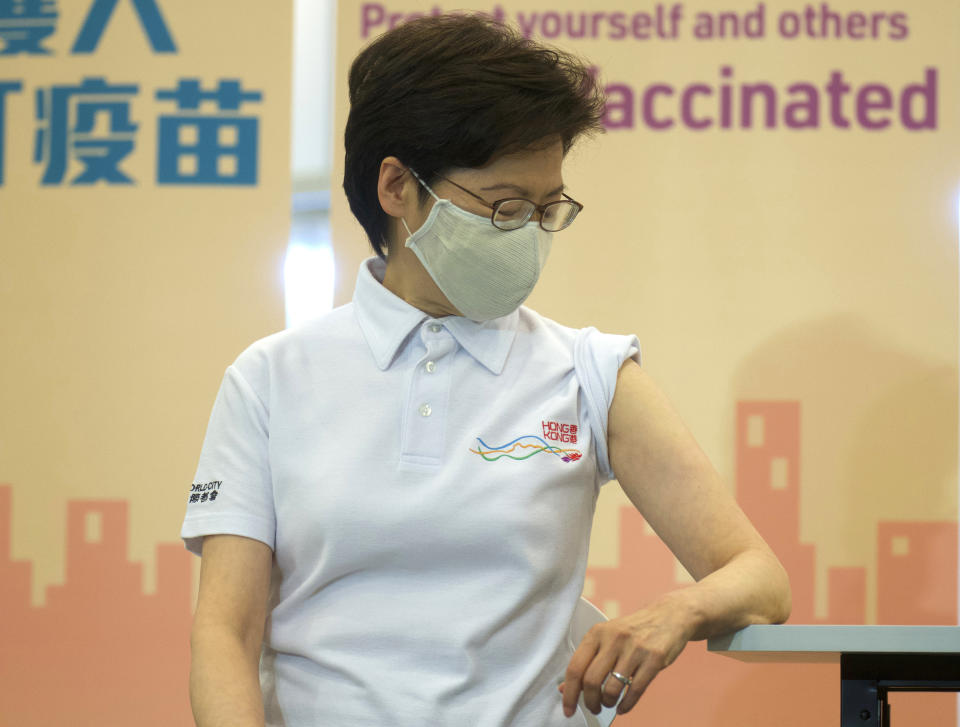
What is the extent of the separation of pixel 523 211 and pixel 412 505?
398 millimetres

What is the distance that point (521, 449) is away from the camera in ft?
4.34

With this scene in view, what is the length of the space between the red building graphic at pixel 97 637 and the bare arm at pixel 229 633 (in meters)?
1.43

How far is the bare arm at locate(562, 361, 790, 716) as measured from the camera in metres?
1.09

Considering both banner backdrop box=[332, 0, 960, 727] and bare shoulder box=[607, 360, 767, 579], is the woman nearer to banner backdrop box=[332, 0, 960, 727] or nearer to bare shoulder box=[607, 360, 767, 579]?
bare shoulder box=[607, 360, 767, 579]

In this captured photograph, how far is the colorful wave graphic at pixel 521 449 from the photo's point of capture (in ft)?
4.32

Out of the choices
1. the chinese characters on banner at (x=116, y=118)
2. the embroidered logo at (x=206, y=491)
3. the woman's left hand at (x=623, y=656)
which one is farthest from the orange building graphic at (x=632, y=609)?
the woman's left hand at (x=623, y=656)

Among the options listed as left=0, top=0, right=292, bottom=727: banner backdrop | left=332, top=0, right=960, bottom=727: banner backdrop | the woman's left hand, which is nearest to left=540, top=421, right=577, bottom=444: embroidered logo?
the woman's left hand

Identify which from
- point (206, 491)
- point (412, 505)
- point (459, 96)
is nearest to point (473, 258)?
point (459, 96)

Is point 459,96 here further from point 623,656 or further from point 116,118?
point 116,118

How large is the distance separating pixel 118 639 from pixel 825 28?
2.22 meters

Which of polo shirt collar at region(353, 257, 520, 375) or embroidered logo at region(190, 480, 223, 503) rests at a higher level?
polo shirt collar at region(353, 257, 520, 375)

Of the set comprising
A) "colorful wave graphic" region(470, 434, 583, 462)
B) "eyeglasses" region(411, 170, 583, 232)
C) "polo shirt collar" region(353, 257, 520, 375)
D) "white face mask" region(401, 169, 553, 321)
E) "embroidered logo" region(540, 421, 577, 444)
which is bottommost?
"colorful wave graphic" region(470, 434, 583, 462)

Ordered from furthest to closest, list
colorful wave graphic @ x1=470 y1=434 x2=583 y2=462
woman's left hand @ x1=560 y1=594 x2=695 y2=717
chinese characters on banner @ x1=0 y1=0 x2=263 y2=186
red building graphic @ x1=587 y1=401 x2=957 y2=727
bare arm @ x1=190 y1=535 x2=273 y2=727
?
chinese characters on banner @ x1=0 y1=0 x2=263 y2=186 < red building graphic @ x1=587 y1=401 x2=957 y2=727 < colorful wave graphic @ x1=470 y1=434 x2=583 y2=462 < bare arm @ x1=190 y1=535 x2=273 y2=727 < woman's left hand @ x1=560 y1=594 x2=695 y2=717

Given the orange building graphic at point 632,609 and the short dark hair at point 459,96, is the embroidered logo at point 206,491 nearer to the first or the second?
the short dark hair at point 459,96
